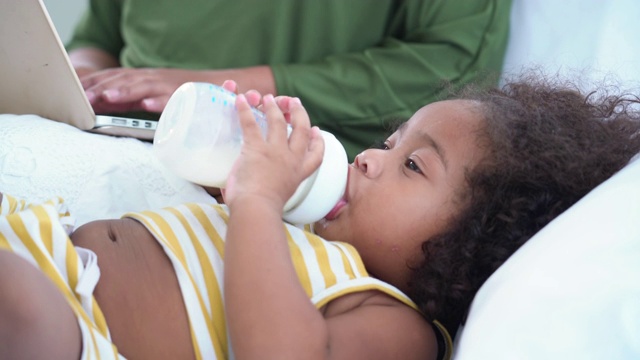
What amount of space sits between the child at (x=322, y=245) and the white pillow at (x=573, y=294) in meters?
0.14

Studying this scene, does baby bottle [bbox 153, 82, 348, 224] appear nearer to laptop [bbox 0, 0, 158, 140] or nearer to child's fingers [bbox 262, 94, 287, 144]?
child's fingers [bbox 262, 94, 287, 144]

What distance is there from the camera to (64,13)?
243cm

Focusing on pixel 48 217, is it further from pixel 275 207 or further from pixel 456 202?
pixel 456 202

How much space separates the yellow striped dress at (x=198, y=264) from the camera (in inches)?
29.1

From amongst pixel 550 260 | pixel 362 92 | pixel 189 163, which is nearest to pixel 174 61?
pixel 362 92

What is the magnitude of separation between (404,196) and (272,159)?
0.21 metres

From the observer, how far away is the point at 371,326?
31.6 inches

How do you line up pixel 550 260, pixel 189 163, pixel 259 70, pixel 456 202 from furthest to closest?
pixel 259 70 < pixel 456 202 < pixel 189 163 < pixel 550 260

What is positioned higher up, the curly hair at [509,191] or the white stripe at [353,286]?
the curly hair at [509,191]

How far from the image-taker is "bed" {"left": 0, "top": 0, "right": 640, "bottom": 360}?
0.67 meters

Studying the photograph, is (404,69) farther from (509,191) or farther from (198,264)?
(198,264)

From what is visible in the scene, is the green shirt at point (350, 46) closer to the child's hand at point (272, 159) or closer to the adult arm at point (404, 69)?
the adult arm at point (404, 69)

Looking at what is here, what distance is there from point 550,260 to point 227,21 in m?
0.91

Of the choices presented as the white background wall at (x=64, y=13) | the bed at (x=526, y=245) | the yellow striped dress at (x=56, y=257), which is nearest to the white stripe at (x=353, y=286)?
the bed at (x=526, y=245)
